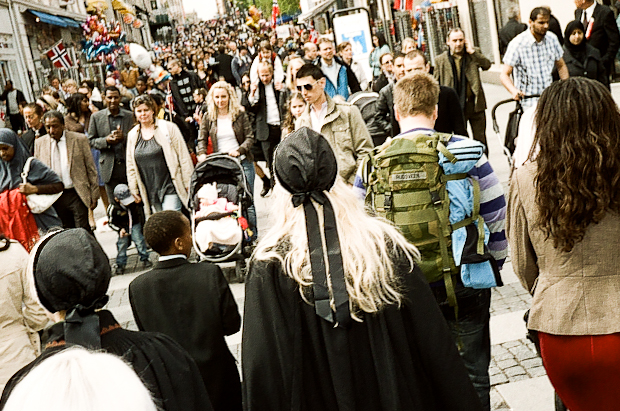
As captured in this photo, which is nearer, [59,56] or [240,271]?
[240,271]

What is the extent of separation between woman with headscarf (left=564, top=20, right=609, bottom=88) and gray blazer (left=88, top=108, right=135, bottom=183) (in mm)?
6127

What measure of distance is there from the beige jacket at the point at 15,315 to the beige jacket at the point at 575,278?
95.8 inches

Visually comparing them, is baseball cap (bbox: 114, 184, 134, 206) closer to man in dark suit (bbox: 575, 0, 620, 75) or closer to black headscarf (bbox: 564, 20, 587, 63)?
black headscarf (bbox: 564, 20, 587, 63)

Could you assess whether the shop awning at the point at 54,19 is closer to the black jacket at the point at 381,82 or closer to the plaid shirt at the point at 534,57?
the black jacket at the point at 381,82

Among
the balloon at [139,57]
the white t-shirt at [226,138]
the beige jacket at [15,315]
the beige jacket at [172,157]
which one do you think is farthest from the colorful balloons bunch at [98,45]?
the beige jacket at [15,315]

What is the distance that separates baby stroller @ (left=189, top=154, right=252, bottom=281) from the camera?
24.4 ft

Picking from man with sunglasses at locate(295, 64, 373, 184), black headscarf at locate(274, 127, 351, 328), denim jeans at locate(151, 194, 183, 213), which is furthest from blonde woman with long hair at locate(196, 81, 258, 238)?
black headscarf at locate(274, 127, 351, 328)

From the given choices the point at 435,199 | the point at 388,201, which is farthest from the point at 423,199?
the point at 388,201

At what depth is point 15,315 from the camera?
3.97 meters

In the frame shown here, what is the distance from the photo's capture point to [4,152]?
6316 mm

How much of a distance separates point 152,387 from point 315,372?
0.59 metres

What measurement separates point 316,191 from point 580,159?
0.96 m

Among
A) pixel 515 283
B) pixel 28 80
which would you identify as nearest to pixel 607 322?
pixel 515 283

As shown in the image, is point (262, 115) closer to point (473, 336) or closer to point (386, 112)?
point (386, 112)
